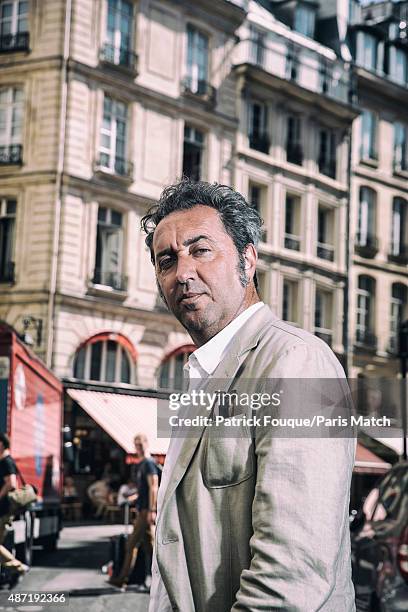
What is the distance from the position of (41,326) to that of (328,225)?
13.0 m

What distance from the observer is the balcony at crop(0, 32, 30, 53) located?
2839 cm

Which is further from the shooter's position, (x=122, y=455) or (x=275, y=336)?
(x=122, y=455)

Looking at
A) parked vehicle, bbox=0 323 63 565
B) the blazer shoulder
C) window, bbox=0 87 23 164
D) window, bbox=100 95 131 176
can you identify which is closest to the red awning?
window, bbox=100 95 131 176

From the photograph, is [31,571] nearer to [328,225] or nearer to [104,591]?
[104,591]

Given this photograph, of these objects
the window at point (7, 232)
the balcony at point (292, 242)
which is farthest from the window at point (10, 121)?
the balcony at point (292, 242)

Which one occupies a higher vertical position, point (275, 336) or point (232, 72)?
point (232, 72)

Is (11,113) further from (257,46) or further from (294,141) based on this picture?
(294,141)

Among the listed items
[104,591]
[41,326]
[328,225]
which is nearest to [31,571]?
[104,591]

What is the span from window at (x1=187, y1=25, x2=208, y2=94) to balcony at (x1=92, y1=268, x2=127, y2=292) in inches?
242

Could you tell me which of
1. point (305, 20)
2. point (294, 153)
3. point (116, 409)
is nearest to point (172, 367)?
point (116, 409)

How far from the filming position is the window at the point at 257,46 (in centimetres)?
3406

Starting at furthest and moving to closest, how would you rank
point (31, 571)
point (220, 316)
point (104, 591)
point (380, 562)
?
point (31, 571), point (104, 591), point (380, 562), point (220, 316)

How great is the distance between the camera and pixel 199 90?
31.8 metres

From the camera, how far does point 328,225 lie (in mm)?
36531
